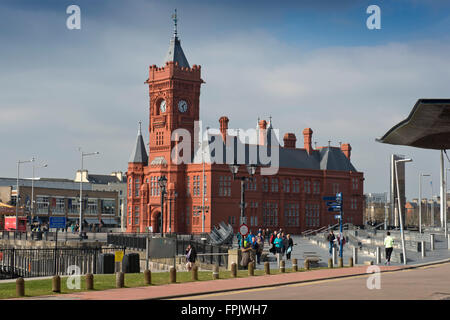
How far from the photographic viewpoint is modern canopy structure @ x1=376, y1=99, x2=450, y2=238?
2784 centimetres

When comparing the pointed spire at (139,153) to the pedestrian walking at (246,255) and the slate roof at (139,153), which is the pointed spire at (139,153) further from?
the pedestrian walking at (246,255)

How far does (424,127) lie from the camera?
1261 inches

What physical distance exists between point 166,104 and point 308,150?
22803 mm

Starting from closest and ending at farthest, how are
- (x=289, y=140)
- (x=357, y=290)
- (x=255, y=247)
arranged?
(x=357, y=290)
(x=255, y=247)
(x=289, y=140)

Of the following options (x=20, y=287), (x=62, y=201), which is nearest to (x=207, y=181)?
(x=62, y=201)

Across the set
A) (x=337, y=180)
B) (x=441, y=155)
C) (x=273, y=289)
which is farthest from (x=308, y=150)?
(x=273, y=289)

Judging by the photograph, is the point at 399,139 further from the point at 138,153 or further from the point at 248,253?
the point at 138,153

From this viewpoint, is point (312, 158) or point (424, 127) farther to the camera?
point (312, 158)

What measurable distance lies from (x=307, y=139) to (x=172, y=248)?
6728 centimetres

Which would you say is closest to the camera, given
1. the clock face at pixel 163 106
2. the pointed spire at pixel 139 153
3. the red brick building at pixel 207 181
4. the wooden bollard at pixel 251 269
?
the wooden bollard at pixel 251 269

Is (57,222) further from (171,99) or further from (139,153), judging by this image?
(139,153)

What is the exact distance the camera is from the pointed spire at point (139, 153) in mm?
89875

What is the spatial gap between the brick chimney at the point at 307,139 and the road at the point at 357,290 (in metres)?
66.7

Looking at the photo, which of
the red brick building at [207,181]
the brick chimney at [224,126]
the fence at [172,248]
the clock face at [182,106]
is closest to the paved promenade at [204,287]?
the fence at [172,248]
